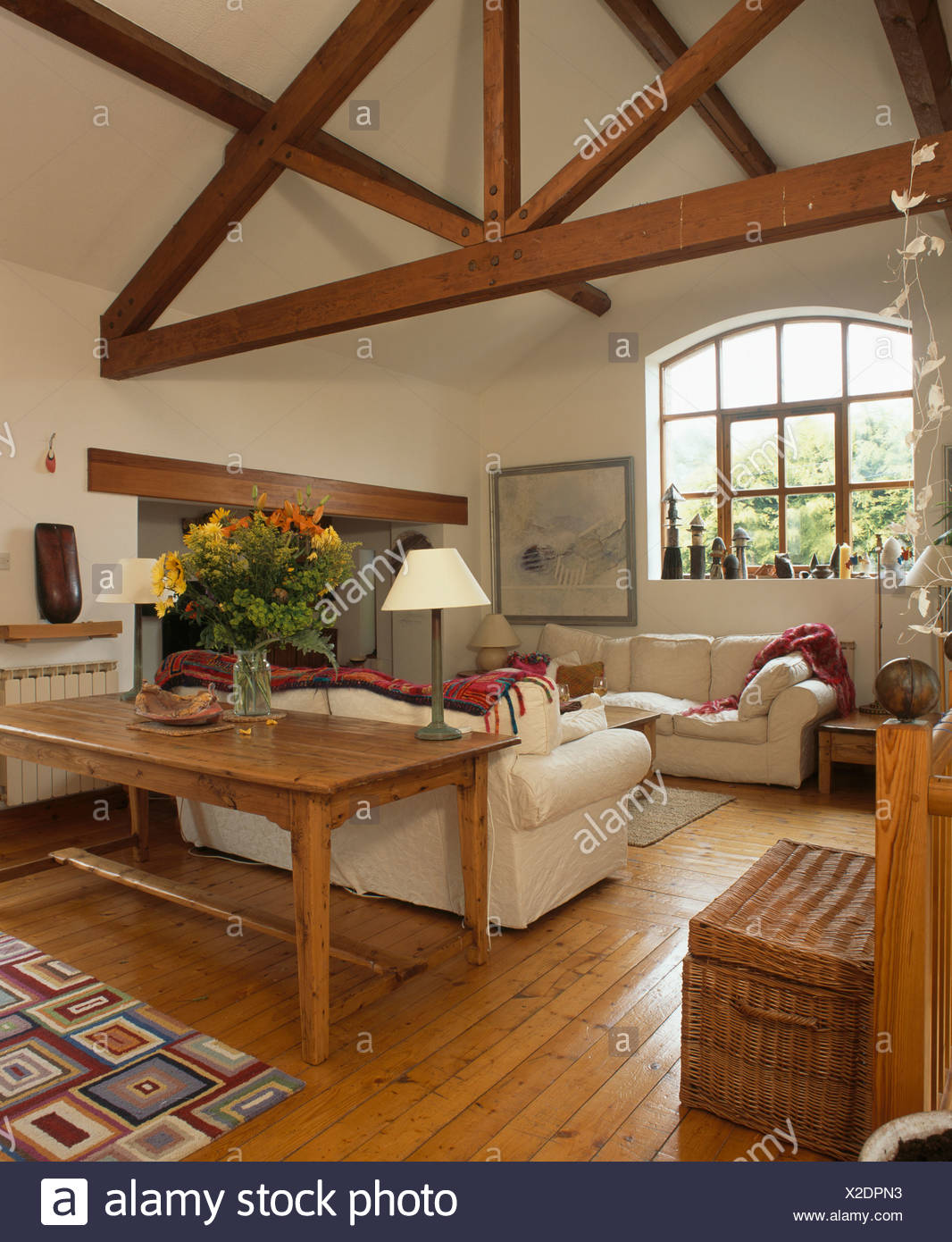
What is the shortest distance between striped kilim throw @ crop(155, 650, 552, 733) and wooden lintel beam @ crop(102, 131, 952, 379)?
5.32ft

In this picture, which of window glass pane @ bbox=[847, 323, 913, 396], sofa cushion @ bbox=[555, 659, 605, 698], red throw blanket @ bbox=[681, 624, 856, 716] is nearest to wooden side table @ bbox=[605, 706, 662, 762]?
red throw blanket @ bbox=[681, 624, 856, 716]

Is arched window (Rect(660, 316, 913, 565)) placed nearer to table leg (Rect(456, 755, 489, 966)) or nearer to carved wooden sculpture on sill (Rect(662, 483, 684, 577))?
carved wooden sculpture on sill (Rect(662, 483, 684, 577))

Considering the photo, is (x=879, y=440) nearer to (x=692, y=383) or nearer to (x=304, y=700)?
(x=692, y=383)

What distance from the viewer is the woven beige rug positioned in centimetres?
442

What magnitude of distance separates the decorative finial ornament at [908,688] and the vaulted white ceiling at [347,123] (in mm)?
4110

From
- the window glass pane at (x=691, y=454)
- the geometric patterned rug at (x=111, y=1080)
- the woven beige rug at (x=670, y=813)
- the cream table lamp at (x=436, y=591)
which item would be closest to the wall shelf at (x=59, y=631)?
the geometric patterned rug at (x=111, y=1080)

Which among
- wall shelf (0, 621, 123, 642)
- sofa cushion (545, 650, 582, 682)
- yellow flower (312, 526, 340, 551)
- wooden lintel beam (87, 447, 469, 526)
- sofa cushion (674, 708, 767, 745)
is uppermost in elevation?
wooden lintel beam (87, 447, 469, 526)

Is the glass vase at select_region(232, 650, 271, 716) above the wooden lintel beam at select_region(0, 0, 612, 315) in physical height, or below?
below

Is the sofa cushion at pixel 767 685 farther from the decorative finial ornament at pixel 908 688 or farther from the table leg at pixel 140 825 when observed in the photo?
the decorative finial ornament at pixel 908 688

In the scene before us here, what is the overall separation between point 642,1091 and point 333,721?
5.23 ft

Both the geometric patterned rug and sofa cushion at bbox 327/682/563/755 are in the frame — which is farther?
sofa cushion at bbox 327/682/563/755

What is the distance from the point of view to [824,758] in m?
5.36

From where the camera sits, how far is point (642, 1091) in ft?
7.10

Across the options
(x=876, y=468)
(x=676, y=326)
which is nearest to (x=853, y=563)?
(x=876, y=468)
